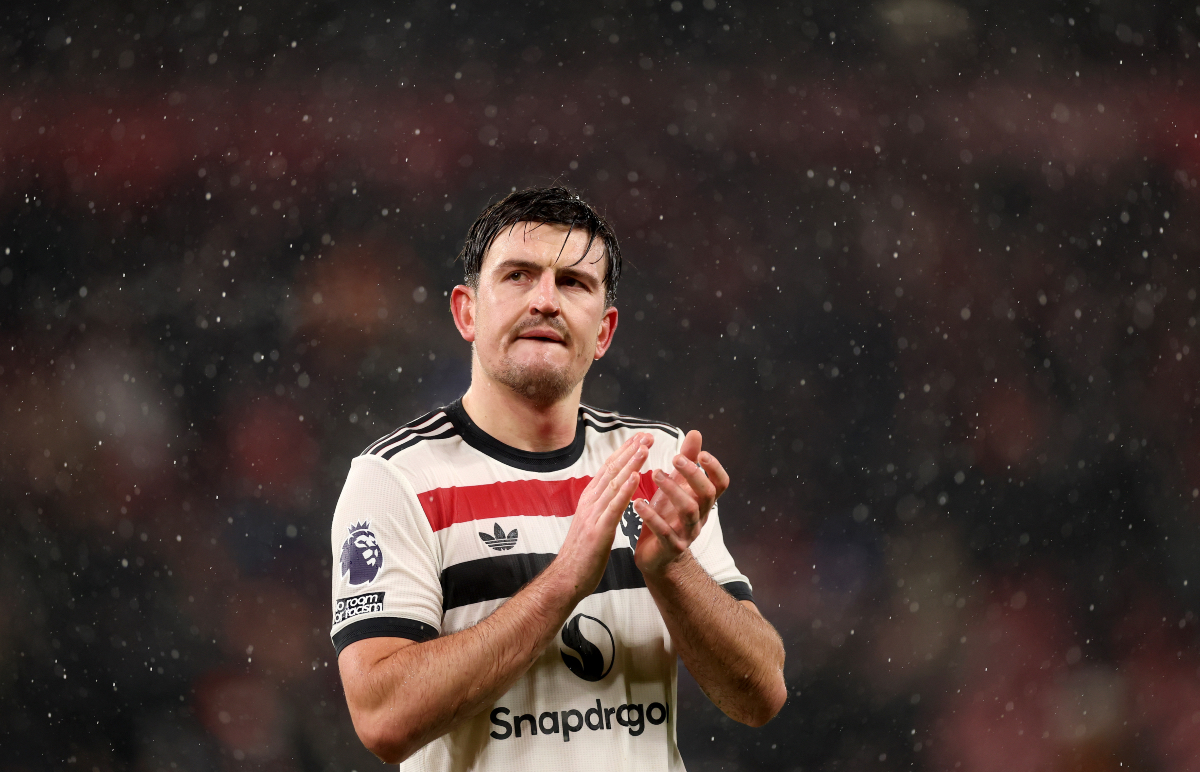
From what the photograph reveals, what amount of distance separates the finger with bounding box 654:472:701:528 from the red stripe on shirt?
0.80ft

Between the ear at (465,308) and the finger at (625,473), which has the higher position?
the ear at (465,308)

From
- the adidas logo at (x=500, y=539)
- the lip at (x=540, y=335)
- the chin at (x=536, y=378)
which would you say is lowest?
the adidas logo at (x=500, y=539)

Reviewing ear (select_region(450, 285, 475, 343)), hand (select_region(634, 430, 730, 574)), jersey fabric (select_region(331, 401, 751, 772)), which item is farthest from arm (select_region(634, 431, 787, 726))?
ear (select_region(450, 285, 475, 343))

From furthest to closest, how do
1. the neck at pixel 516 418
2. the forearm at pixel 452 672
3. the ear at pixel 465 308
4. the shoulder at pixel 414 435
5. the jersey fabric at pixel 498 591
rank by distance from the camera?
the ear at pixel 465 308, the neck at pixel 516 418, the shoulder at pixel 414 435, the jersey fabric at pixel 498 591, the forearm at pixel 452 672

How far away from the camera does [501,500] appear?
59.4 inches

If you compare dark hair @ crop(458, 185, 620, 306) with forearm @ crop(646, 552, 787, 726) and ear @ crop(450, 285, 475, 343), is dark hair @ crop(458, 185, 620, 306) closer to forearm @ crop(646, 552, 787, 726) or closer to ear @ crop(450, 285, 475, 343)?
ear @ crop(450, 285, 475, 343)

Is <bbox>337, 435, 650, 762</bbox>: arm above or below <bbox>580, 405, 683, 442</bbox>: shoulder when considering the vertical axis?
below

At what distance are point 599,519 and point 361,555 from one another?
0.37m

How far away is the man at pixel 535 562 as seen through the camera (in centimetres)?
129

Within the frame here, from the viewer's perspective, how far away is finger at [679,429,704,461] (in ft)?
4.33

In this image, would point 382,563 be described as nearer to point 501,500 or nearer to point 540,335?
point 501,500

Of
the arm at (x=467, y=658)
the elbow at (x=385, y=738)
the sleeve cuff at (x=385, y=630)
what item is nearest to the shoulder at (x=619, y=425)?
the arm at (x=467, y=658)

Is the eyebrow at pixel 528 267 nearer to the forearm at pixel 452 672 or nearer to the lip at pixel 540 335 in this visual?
the lip at pixel 540 335

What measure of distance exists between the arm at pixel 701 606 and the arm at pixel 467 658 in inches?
2.9
